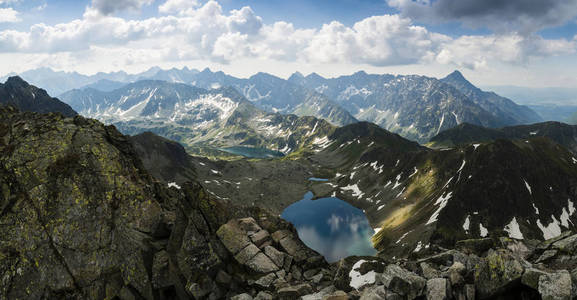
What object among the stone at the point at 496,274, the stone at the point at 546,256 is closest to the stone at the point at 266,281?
the stone at the point at 496,274

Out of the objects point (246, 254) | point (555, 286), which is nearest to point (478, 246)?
point (555, 286)

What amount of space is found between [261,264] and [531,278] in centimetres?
2036

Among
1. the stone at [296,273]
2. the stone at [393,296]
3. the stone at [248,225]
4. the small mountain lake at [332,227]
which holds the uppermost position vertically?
the stone at [393,296]

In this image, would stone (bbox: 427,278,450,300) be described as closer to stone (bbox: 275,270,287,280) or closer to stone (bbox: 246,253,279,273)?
stone (bbox: 275,270,287,280)

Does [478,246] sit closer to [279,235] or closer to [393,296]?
[393,296]

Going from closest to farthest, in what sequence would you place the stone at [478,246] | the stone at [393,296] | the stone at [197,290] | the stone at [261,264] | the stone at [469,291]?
1. the stone at [469,291]
2. the stone at [393,296]
3. the stone at [197,290]
4. the stone at [261,264]
5. the stone at [478,246]

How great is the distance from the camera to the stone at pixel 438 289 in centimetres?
1784

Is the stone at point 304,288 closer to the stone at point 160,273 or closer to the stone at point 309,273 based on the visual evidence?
the stone at point 309,273

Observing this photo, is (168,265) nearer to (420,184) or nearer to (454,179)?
(454,179)

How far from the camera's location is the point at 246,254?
1080 inches

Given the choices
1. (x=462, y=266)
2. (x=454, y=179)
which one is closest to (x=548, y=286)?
(x=462, y=266)

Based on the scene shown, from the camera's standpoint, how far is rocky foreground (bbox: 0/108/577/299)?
20906 mm

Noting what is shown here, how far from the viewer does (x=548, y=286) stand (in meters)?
15.7

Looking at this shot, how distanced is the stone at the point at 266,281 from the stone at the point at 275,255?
1838 mm
